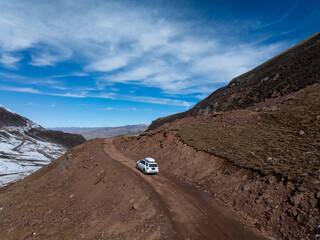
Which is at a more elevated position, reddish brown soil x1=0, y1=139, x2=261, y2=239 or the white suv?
the white suv

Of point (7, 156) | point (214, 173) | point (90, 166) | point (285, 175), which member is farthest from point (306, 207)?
point (7, 156)

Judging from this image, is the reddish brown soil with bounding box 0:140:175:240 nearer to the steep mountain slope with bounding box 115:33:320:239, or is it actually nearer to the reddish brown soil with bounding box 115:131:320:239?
the reddish brown soil with bounding box 115:131:320:239

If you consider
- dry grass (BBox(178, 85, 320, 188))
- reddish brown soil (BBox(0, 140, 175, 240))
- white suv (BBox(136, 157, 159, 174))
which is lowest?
reddish brown soil (BBox(0, 140, 175, 240))

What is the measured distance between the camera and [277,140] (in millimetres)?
21500

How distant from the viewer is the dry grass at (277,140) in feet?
49.6

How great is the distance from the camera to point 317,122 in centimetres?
2189

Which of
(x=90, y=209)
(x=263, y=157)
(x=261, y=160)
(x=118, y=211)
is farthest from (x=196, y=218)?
(x=90, y=209)

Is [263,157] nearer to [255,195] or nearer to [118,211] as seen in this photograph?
[255,195]

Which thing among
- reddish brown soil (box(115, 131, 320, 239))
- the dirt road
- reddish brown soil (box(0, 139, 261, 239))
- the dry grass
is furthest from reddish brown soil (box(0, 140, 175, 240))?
the dry grass

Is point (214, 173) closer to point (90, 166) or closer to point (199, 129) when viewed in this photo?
point (199, 129)

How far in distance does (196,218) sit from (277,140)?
1531 centimetres

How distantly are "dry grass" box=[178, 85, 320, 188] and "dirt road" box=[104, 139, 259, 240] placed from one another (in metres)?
5.78

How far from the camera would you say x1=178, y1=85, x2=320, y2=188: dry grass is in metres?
15.1

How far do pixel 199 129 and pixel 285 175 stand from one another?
20154 millimetres
